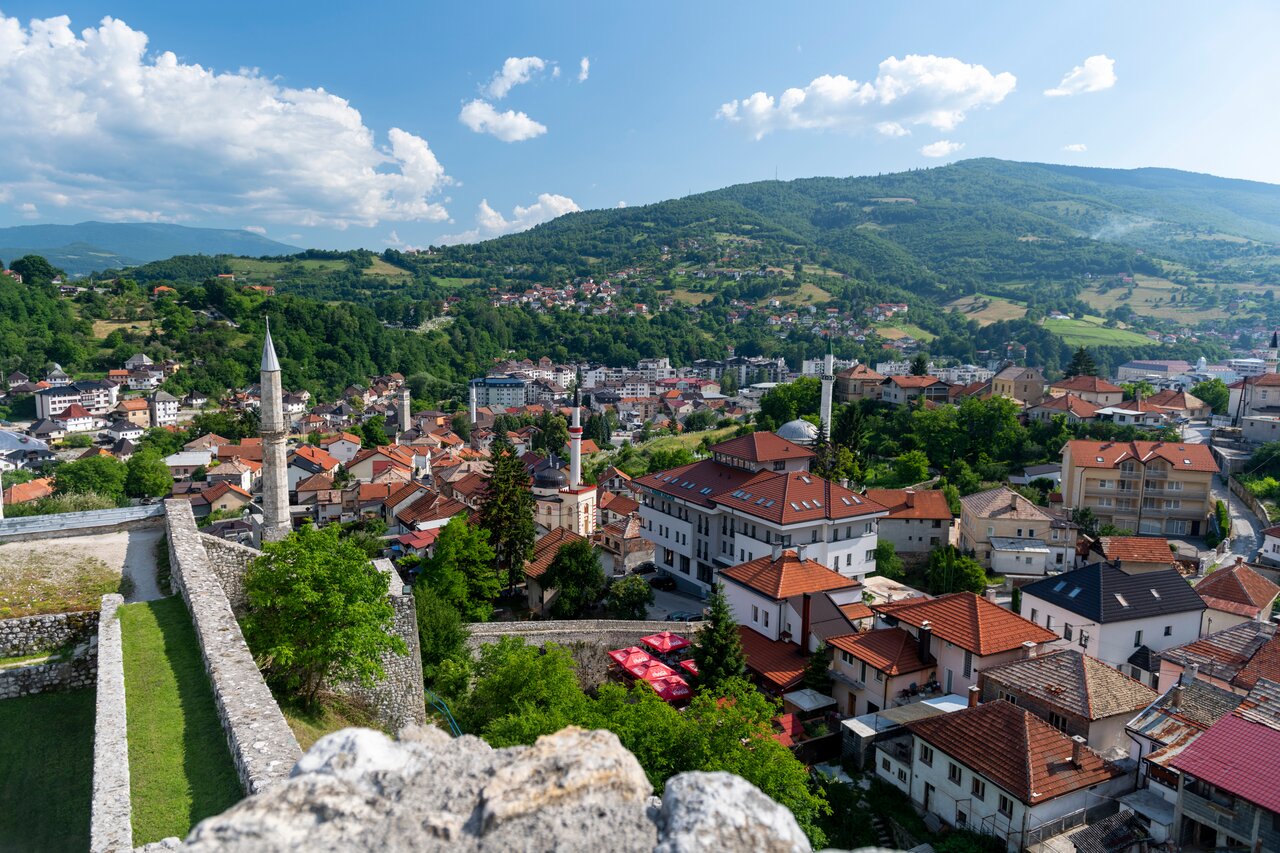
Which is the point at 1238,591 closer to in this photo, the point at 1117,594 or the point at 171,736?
the point at 1117,594

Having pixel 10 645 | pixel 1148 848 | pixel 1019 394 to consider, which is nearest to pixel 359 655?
pixel 10 645

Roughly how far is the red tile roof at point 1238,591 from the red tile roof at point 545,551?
2403 cm

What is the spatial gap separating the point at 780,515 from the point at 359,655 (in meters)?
21.1

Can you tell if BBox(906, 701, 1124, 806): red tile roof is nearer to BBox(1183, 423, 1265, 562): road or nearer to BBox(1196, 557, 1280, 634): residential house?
BBox(1196, 557, 1280, 634): residential house

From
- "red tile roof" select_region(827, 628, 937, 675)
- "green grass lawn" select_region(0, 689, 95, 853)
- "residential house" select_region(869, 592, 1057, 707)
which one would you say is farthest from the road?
"green grass lawn" select_region(0, 689, 95, 853)

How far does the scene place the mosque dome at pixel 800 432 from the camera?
51.0m

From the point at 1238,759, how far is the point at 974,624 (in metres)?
7.28

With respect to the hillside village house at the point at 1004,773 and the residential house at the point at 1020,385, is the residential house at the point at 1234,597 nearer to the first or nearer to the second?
the hillside village house at the point at 1004,773

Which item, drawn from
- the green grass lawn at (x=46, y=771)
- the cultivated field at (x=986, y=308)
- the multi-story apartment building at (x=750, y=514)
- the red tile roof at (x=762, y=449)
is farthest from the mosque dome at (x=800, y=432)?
→ the cultivated field at (x=986, y=308)

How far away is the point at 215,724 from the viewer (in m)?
8.38

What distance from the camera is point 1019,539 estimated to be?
35.6 metres

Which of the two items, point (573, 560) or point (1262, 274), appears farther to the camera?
point (1262, 274)

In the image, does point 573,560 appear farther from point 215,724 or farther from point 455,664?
point 215,724

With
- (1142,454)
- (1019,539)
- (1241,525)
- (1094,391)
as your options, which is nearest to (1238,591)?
(1019,539)
